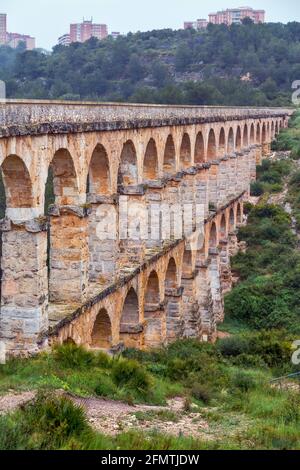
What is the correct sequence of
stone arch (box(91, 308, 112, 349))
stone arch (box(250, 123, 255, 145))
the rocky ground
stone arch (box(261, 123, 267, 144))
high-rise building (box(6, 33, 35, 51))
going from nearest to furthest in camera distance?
the rocky ground → stone arch (box(91, 308, 112, 349)) → stone arch (box(250, 123, 255, 145)) → stone arch (box(261, 123, 267, 144)) → high-rise building (box(6, 33, 35, 51))

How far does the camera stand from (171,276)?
78.8 feet

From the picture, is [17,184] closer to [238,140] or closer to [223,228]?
[223,228]

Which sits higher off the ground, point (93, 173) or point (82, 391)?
point (93, 173)

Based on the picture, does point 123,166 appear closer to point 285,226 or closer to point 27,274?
point 27,274

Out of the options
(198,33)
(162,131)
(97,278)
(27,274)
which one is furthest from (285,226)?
(198,33)

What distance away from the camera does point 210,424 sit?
37.0ft

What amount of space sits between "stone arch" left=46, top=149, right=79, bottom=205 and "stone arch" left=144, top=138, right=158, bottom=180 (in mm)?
6883

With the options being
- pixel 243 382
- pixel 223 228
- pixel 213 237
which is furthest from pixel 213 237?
pixel 243 382

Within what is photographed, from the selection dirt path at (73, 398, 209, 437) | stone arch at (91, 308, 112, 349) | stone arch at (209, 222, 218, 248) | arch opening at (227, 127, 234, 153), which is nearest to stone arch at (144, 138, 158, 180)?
stone arch at (91, 308, 112, 349)

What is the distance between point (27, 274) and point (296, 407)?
5.08 meters

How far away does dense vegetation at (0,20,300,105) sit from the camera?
242 ft

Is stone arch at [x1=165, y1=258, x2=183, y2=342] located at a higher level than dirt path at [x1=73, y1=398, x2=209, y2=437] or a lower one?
lower

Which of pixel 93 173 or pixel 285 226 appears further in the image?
pixel 285 226

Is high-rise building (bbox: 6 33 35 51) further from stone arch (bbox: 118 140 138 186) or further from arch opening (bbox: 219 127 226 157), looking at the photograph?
stone arch (bbox: 118 140 138 186)
